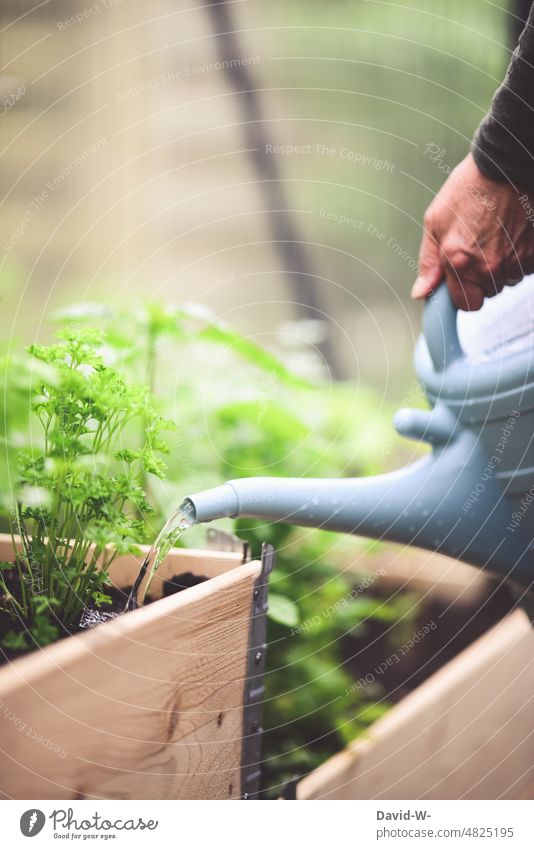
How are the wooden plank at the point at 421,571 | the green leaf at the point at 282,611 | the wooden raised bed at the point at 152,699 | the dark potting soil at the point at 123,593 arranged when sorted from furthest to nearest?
the wooden plank at the point at 421,571 < the green leaf at the point at 282,611 < the dark potting soil at the point at 123,593 < the wooden raised bed at the point at 152,699

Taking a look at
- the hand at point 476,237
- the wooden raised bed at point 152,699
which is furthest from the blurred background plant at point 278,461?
the hand at point 476,237

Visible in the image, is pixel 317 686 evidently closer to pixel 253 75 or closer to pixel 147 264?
pixel 147 264

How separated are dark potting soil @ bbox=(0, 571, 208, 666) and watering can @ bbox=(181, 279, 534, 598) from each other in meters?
0.07

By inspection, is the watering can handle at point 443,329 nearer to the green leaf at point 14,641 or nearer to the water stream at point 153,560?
the water stream at point 153,560

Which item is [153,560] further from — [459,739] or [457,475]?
[459,739]

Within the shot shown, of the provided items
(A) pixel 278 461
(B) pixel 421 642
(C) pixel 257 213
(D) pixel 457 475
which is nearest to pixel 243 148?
(C) pixel 257 213

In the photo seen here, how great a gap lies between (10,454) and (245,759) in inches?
10.9

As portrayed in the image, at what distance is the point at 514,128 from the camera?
0.44 m

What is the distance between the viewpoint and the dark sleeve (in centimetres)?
43

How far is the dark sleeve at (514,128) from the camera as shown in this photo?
0.43 meters

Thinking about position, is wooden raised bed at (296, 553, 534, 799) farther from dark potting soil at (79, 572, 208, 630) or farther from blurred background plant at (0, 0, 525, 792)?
dark potting soil at (79, 572, 208, 630)

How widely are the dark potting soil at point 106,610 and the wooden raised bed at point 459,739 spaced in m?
0.23
